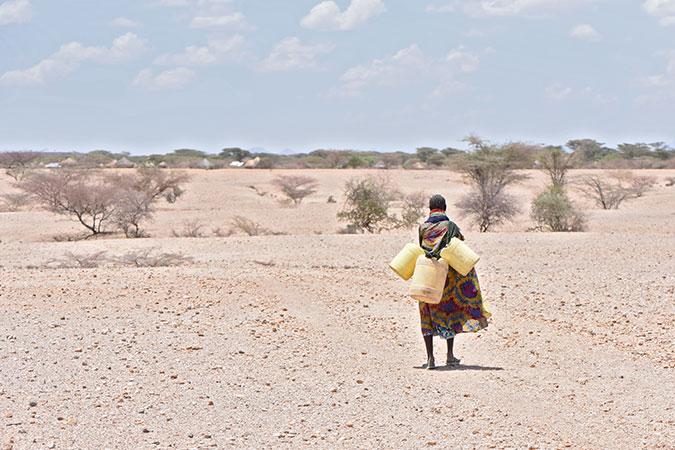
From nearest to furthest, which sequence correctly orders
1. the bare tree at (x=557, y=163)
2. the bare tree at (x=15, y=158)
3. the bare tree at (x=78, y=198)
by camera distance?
the bare tree at (x=78, y=198), the bare tree at (x=557, y=163), the bare tree at (x=15, y=158)

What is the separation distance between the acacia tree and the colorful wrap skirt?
17.8 meters

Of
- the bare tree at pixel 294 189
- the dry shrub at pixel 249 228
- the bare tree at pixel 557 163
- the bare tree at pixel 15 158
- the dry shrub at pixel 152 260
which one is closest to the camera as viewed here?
the dry shrub at pixel 152 260

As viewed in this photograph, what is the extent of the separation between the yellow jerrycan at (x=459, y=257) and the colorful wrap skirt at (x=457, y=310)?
0.91 ft

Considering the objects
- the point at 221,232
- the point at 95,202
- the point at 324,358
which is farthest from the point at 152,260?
the point at 95,202

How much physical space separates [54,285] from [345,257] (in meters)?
6.59

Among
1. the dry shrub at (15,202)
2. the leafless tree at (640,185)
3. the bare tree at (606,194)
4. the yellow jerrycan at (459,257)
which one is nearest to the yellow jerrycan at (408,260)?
the yellow jerrycan at (459,257)

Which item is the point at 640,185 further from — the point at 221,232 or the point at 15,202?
the point at 15,202

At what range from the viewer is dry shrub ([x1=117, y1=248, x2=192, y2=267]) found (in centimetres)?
1507

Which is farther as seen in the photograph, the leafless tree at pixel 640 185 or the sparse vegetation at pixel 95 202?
the leafless tree at pixel 640 185

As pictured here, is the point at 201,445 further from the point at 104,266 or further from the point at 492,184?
the point at 492,184

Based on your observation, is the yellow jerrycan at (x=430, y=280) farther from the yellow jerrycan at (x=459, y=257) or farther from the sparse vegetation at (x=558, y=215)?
the sparse vegetation at (x=558, y=215)

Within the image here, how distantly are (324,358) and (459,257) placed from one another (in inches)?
70.4

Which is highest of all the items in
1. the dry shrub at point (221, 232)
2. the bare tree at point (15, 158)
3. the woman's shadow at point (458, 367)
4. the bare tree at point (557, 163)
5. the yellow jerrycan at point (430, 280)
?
the bare tree at point (15, 158)

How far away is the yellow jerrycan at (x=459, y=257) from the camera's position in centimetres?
714
